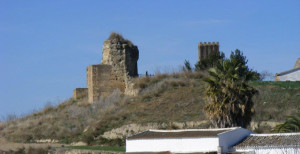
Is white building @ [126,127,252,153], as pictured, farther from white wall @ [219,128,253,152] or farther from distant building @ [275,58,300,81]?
distant building @ [275,58,300,81]

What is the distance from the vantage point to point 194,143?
94.7ft

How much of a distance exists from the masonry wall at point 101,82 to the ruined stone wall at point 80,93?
449 centimetres

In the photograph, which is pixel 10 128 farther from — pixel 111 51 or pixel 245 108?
pixel 245 108

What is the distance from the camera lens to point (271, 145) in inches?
1113

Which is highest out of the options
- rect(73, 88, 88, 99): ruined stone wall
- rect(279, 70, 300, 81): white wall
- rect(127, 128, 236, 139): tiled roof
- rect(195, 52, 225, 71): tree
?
rect(195, 52, 225, 71): tree

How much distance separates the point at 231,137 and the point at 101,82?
2244 centimetres

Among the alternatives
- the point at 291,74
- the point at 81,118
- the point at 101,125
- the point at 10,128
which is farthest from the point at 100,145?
the point at 291,74

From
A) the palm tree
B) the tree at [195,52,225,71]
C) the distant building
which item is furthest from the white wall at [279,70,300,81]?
the palm tree

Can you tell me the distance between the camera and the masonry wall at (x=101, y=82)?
50.2m

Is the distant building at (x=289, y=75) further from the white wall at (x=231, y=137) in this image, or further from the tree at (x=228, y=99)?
the white wall at (x=231, y=137)

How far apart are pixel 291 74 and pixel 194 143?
110ft

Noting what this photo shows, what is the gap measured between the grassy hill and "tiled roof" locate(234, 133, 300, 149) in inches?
323

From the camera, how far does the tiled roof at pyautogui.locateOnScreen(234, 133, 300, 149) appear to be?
28.1 metres

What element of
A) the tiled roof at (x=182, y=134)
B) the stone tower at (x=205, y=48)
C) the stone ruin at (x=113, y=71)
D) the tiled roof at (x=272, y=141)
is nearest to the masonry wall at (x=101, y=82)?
the stone ruin at (x=113, y=71)
